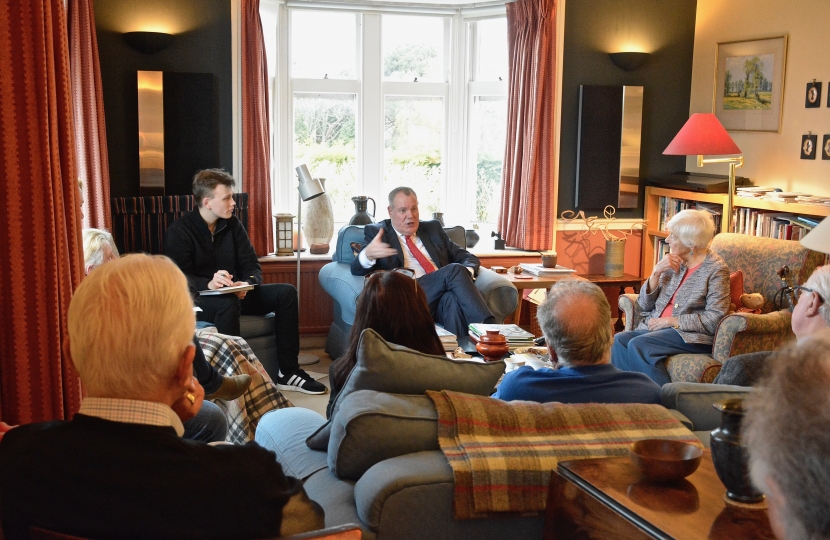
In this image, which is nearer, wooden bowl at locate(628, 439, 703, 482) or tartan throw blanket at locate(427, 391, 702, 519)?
wooden bowl at locate(628, 439, 703, 482)

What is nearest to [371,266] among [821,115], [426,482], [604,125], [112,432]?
[604,125]

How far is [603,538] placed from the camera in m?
1.66

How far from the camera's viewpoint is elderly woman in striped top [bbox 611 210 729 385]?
4352 mm

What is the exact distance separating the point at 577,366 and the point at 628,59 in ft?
14.8

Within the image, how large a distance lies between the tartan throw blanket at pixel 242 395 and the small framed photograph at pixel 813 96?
390 cm

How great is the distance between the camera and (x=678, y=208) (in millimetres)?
6359

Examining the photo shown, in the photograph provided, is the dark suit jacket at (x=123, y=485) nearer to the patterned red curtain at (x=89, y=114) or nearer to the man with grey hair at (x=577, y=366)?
the man with grey hair at (x=577, y=366)

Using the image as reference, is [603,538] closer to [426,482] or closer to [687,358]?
[426,482]

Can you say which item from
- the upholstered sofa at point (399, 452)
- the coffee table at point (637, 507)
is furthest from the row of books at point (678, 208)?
the coffee table at point (637, 507)

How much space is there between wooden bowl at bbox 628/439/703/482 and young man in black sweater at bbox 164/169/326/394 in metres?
3.38

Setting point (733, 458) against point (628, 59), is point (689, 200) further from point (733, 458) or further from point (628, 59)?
point (733, 458)

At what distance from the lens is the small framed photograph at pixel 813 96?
17.6ft

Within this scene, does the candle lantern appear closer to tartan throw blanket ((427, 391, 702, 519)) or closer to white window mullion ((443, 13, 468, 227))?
white window mullion ((443, 13, 468, 227))

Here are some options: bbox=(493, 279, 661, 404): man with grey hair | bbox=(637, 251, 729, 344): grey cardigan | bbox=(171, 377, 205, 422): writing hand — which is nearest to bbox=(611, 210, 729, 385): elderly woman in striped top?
bbox=(637, 251, 729, 344): grey cardigan
